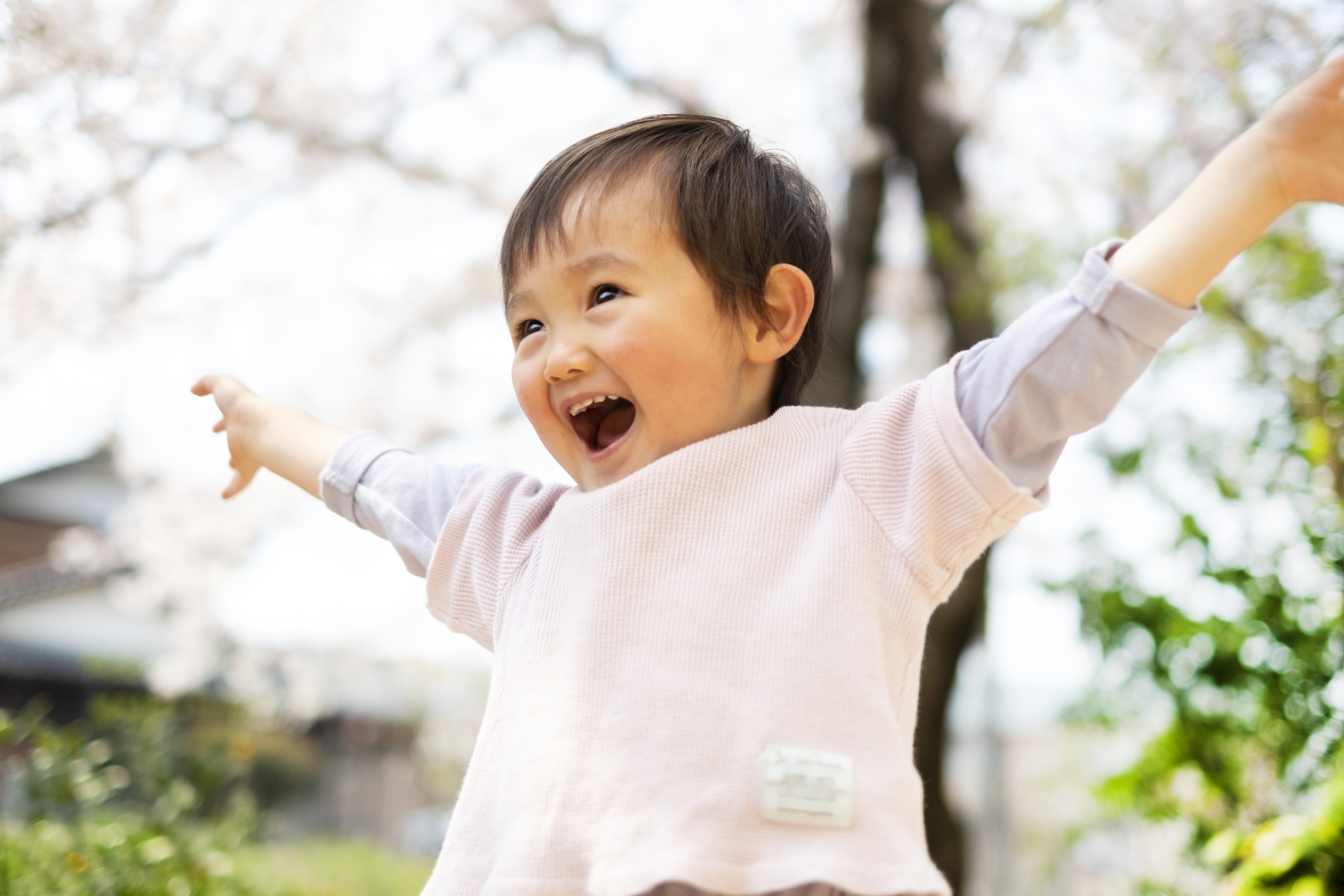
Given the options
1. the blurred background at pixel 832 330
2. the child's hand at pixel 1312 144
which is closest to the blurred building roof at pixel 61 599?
the blurred background at pixel 832 330

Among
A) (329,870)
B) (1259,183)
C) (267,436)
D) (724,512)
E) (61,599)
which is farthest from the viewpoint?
(61,599)

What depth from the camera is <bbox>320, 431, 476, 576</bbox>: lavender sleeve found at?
1173mm

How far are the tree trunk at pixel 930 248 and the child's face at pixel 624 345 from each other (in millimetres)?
2616

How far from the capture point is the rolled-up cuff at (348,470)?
48.0 inches

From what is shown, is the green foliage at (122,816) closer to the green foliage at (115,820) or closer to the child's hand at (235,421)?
the green foliage at (115,820)

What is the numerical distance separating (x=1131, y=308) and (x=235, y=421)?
1015mm

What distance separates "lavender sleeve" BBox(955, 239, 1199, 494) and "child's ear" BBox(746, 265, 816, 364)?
242 mm

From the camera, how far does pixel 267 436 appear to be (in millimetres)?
1302

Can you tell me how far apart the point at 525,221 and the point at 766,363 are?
283mm

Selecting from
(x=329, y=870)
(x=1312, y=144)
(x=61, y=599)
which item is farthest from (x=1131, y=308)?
(x=61, y=599)

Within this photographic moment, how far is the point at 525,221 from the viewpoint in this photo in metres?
1.09

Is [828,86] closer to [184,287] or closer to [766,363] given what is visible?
[184,287]

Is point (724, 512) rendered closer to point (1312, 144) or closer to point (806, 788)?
point (806, 788)

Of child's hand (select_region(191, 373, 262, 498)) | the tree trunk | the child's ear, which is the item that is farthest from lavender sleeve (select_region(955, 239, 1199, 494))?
the tree trunk
